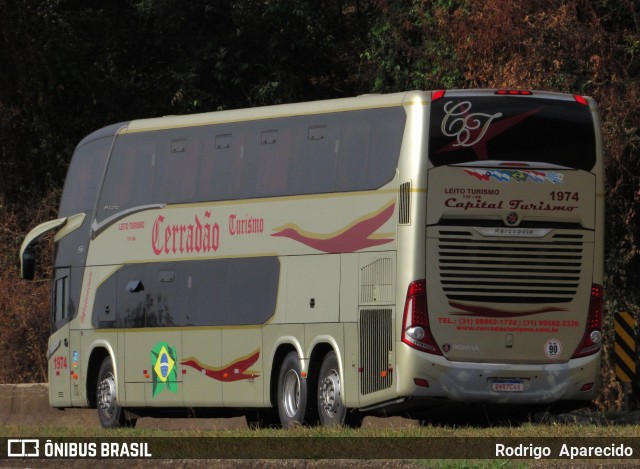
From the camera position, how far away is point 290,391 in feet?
69.6

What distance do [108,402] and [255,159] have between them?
5.23m

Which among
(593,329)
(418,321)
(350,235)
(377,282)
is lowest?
(593,329)

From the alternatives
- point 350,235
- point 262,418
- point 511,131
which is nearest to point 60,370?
point 262,418

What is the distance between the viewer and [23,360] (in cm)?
3462

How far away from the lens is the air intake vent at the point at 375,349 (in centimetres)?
1911

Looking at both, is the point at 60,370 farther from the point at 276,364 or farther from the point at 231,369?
the point at 276,364

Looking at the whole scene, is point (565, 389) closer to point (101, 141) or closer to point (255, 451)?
point (255, 451)

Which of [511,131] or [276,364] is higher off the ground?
[511,131]

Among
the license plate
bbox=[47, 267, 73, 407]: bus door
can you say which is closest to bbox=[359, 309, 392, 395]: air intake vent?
the license plate

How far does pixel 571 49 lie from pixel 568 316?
32.4 feet

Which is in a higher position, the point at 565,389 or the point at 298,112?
the point at 298,112

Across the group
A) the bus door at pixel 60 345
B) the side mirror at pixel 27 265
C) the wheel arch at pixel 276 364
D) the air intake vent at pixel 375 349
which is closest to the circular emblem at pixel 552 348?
the air intake vent at pixel 375 349

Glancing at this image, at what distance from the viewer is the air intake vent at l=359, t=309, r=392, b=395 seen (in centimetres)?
1911

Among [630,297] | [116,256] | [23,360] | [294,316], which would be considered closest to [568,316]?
[294,316]
